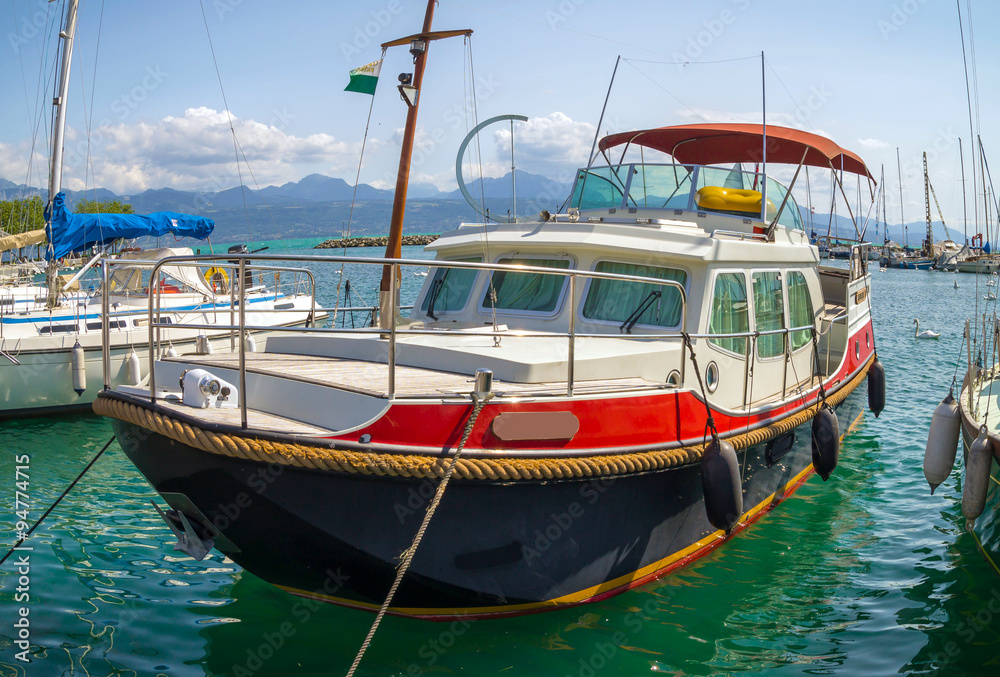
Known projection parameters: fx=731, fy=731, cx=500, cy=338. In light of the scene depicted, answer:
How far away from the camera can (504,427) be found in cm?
429

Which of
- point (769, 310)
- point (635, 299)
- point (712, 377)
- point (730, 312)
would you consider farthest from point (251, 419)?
point (769, 310)

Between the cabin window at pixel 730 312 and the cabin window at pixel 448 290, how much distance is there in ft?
7.07

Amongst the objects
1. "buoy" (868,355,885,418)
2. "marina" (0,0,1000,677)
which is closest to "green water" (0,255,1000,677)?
"marina" (0,0,1000,677)

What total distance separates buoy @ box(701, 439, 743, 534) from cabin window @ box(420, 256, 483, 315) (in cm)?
271

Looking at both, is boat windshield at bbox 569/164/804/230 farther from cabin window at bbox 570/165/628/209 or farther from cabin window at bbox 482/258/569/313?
cabin window at bbox 482/258/569/313

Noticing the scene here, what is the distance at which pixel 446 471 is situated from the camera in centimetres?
409

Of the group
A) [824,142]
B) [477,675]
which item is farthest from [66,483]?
[824,142]

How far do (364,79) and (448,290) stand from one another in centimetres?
206

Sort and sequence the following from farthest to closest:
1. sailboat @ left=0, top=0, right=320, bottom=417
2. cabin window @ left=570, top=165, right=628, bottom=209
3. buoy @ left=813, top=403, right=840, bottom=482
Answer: sailboat @ left=0, top=0, right=320, bottom=417, cabin window @ left=570, top=165, right=628, bottom=209, buoy @ left=813, top=403, right=840, bottom=482

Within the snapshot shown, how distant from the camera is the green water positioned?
473cm

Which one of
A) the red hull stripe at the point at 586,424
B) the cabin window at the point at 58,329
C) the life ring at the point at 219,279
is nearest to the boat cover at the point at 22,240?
the life ring at the point at 219,279

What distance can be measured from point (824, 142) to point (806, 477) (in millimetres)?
3798

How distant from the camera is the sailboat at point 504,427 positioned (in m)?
4.10

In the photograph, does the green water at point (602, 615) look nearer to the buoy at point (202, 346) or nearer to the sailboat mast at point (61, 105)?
the buoy at point (202, 346)
